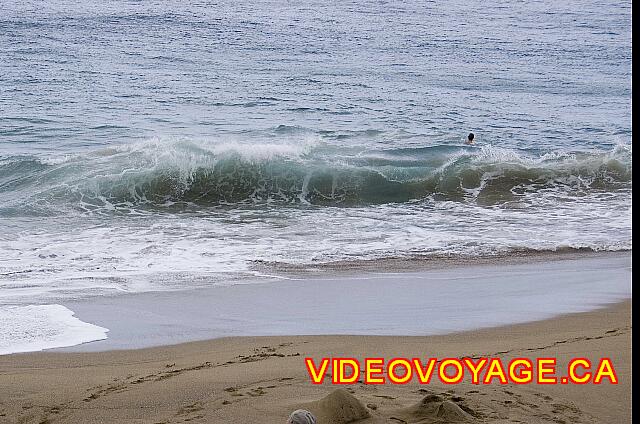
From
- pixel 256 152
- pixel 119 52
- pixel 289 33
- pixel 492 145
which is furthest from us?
pixel 289 33

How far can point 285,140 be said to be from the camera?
15.7 m

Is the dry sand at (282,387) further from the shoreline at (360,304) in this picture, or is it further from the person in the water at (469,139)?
the person in the water at (469,139)

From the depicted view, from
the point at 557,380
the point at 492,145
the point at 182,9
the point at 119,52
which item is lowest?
the point at 557,380

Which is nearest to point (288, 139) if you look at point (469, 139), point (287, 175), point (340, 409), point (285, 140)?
point (285, 140)

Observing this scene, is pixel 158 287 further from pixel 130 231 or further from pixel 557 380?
pixel 557 380

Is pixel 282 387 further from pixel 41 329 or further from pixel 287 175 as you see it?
pixel 287 175

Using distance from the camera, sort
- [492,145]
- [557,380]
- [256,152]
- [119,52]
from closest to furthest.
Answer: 1. [557,380]
2. [256,152]
3. [492,145]
4. [119,52]

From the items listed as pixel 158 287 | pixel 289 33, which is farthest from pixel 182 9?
pixel 158 287

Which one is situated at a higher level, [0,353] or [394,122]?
[394,122]

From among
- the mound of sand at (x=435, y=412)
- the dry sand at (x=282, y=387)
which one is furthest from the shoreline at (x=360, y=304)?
the mound of sand at (x=435, y=412)

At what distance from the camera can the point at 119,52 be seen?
2417cm

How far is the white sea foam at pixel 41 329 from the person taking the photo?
5.73 m

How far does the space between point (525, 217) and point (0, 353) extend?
7.38 metres

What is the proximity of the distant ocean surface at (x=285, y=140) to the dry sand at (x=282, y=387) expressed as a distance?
3.37 ft
